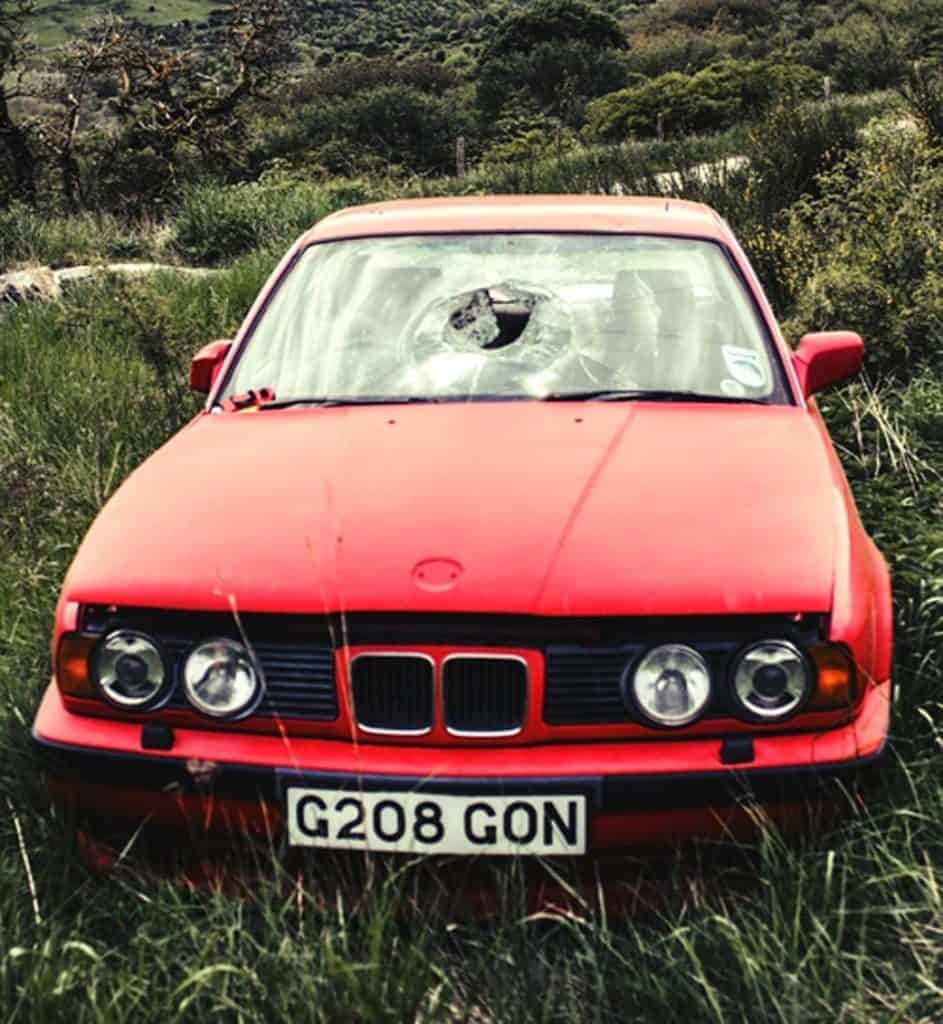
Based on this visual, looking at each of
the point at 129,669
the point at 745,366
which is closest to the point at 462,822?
the point at 129,669

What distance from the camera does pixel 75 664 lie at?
249cm

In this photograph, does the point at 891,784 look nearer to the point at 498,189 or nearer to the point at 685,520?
the point at 685,520

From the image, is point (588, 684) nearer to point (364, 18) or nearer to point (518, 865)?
point (518, 865)

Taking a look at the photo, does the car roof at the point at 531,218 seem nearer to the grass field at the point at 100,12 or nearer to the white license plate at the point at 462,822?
the white license plate at the point at 462,822

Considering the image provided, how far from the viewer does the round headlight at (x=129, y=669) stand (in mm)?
2438

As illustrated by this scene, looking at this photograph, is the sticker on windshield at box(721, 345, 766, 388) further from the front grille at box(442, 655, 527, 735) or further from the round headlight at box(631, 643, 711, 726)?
the front grille at box(442, 655, 527, 735)

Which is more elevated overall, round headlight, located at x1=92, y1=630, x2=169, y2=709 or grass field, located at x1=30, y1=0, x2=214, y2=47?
round headlight, located at x1=92, y1=630, x2=169, y2=709

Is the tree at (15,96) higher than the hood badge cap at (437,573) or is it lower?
lower

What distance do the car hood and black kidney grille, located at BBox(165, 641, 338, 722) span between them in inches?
3.5

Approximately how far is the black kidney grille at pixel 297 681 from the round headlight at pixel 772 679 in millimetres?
725

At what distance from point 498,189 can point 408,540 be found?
9.73 metres

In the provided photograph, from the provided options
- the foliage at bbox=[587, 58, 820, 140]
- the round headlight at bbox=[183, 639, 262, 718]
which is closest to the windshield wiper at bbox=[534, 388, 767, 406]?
the round headlight at bbox=[183, 639, 262, 718]

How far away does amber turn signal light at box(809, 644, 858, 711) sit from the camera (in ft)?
7.76

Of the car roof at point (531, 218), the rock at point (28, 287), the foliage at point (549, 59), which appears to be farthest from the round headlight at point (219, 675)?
the foliage at point (549, 59)
